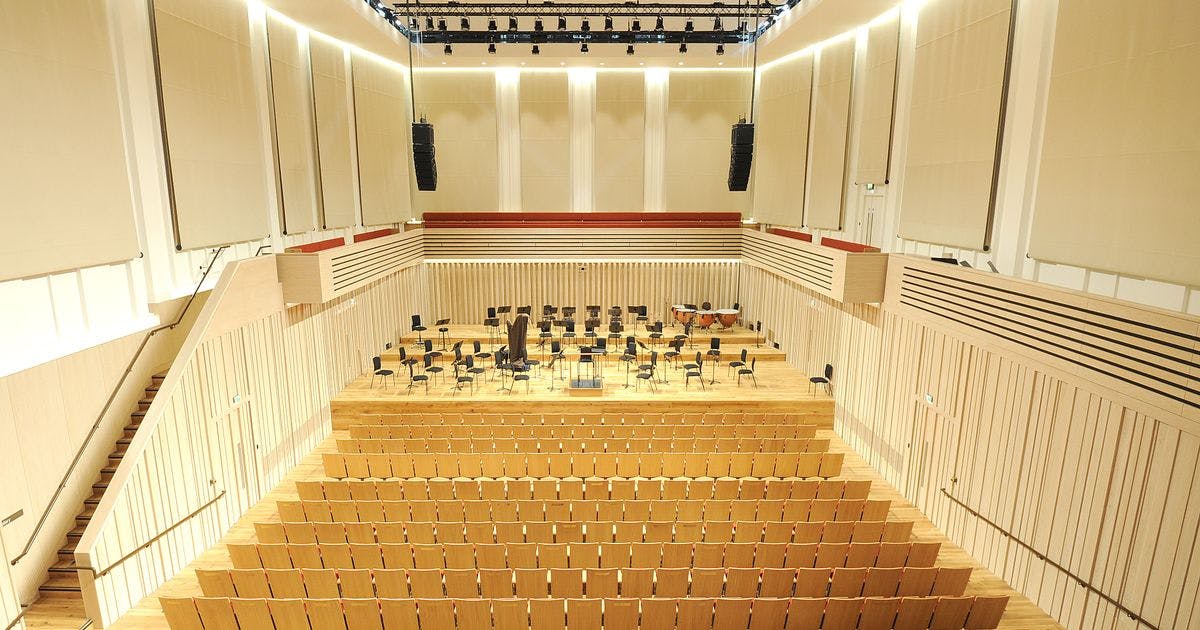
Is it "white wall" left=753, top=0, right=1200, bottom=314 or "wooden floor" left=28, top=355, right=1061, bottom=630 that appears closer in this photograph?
"white wall" left=753, top=0, right=1200, bottom=314

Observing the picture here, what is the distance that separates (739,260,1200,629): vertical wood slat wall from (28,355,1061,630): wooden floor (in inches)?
10.2

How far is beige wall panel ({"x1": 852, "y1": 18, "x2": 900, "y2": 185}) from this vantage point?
9.36 meters

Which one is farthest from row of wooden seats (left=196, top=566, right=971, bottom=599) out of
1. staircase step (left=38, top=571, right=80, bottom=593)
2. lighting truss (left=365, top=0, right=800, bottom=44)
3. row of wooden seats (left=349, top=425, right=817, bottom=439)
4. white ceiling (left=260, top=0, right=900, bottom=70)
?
lighting truss (left=365, top=0, right=800, bottom=44)

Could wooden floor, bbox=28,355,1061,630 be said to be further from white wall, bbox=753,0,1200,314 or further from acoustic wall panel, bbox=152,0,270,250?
acoustic wall panel, bbox=152,0,270,250

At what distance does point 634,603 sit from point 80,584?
16.3ft

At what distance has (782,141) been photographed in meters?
13.3

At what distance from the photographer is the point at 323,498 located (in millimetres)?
7059

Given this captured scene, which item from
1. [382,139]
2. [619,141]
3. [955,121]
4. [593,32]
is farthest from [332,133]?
[955,121]

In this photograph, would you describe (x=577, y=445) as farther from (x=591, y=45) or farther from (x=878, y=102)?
(x=591, y=45)


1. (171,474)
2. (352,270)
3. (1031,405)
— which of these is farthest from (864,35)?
(171,474)

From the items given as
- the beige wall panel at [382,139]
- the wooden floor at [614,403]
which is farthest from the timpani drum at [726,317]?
the beige wall panel at [382,139]

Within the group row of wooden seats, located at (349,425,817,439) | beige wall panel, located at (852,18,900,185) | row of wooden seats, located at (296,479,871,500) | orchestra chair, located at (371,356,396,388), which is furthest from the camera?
orchestra chair, located at (371,356,396,388)

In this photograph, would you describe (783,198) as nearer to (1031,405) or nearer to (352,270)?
(1031,405)

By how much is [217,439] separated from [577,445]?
14.6ft
